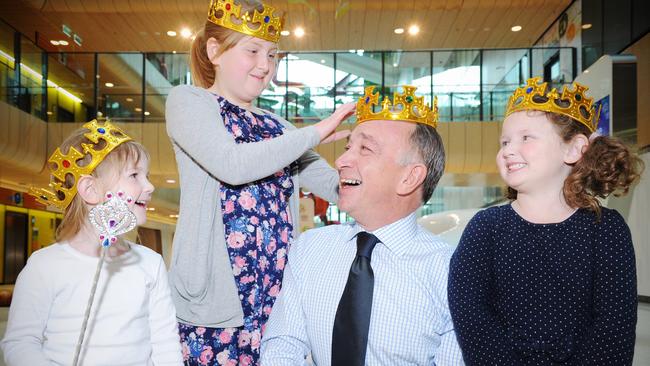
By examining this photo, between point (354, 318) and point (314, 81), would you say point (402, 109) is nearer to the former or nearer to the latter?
point (354, 318)

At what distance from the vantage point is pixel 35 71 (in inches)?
426

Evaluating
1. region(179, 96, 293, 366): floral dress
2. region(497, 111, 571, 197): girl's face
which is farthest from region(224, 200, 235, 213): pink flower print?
region(497, 111, 571, 197): girl's face

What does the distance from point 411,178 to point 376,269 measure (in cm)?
30

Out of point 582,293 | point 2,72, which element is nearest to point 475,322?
point 582,293

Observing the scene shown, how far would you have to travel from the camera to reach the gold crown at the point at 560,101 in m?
1.59

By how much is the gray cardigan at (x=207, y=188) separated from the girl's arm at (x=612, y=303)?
2.70 feet

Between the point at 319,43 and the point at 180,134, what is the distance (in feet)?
40.9

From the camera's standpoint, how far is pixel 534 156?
1555 mm

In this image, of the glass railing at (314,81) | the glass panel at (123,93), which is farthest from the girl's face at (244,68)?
the glass panel at (123,93)

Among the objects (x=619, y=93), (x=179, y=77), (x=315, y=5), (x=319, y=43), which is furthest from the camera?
(x=319, y=43)

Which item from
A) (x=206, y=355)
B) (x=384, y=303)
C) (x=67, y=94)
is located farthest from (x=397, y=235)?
(x=67, y=94)

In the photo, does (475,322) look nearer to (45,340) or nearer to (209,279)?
(209,279)

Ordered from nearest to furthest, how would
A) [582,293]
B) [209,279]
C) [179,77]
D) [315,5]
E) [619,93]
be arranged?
[582,293]
[209,279]
[619,93]
[179,77]
[315,5]

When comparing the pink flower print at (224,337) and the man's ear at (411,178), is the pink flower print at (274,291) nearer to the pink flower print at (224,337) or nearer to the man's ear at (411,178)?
the pink flower print at (224,337)
